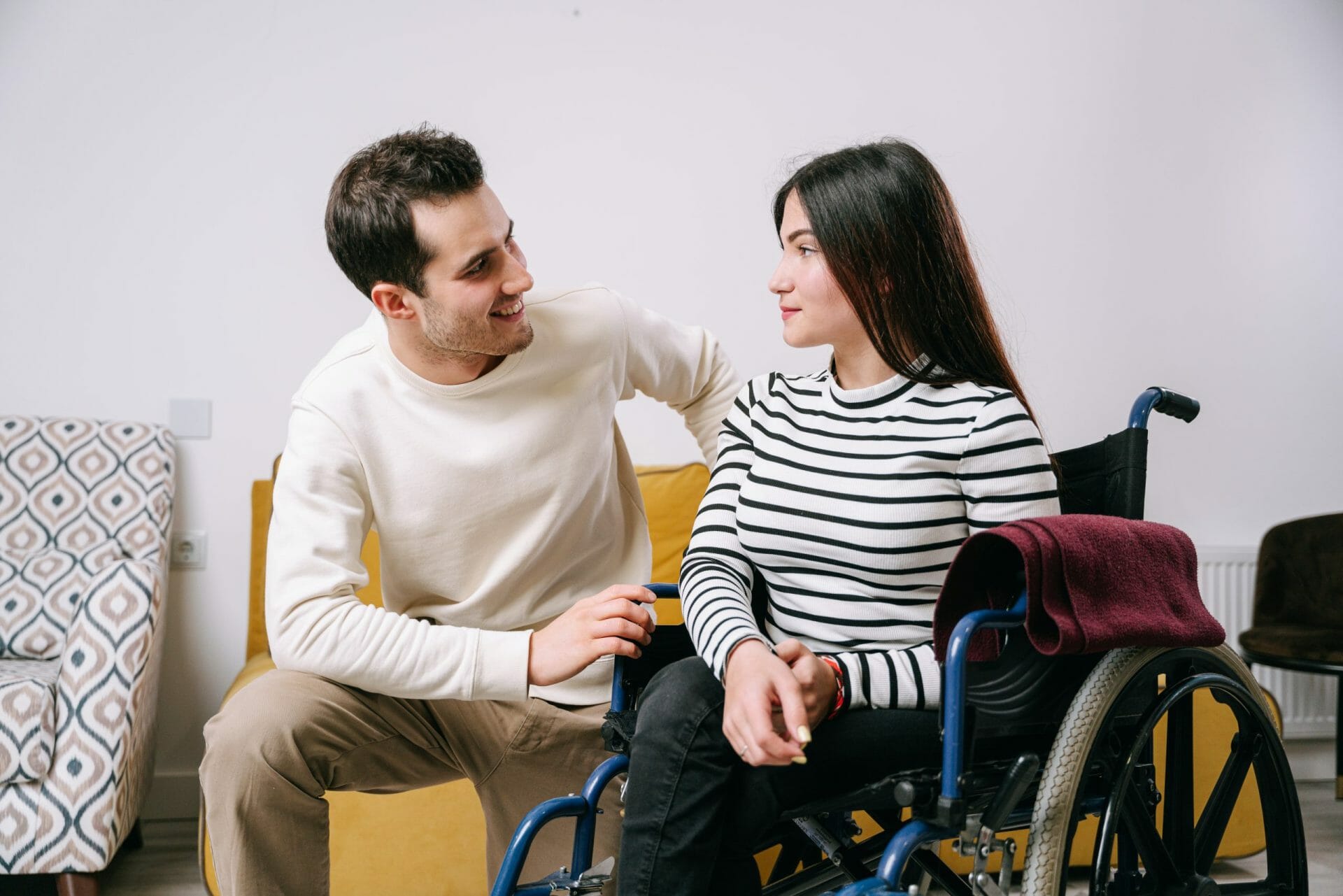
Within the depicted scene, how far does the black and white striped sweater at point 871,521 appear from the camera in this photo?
103cm

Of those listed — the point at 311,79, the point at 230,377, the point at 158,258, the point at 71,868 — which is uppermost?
the point at 311,79

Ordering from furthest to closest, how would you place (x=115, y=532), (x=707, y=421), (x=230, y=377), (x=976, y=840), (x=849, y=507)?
(x=230, y=377) → (x=115, y=532) → (x=707, y=421) → (x=849, y=507) → (x=976, y=840)

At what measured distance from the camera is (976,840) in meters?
0.90

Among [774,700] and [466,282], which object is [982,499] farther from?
[466,282]

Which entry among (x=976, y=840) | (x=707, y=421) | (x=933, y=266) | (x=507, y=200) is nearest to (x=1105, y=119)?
(x=507, y=200)

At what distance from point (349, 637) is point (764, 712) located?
56 cm

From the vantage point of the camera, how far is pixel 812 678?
3.09 feet

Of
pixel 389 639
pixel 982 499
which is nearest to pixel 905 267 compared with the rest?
pixel 982 499

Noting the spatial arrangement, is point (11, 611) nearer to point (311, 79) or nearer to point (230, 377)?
point (230, 377)

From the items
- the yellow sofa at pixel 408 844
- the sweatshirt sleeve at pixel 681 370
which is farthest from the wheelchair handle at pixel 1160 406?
the yellow sofa at pixel 408 844

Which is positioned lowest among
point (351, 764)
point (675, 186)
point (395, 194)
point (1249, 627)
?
point (1249, 627)

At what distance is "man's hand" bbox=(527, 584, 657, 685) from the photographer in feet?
3.81

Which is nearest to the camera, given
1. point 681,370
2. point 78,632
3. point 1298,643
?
point 681,370

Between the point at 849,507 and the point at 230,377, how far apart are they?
199 cm
